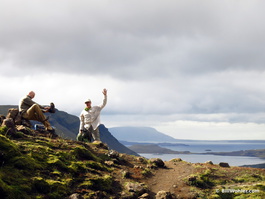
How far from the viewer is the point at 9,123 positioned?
672 inches

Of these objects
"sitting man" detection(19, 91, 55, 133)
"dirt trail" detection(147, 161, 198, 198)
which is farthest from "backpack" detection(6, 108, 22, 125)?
"dirt trail" detection(147, 161, 198, 198)

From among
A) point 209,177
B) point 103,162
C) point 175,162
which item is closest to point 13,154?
point 103,162

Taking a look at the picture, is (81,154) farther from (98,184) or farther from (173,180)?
(173,180)

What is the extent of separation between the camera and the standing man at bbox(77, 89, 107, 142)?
2311cm

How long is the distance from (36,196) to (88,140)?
40.4 ft

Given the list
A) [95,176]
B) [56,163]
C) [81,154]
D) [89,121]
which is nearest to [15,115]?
[89,121]

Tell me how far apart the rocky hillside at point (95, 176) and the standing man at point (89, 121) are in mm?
2468

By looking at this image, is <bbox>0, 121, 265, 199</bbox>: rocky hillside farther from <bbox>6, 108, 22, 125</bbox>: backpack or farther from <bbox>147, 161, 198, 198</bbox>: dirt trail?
<bbox>6, 108, 22, 125</bbox>: backpack

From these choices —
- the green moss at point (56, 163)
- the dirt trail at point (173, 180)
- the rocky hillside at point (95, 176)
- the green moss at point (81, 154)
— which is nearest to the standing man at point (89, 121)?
the rocky hillside at point (95, 176)

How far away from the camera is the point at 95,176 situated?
14641 millimetres

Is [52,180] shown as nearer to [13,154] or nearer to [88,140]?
[13,154]

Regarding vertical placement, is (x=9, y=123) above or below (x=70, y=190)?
above

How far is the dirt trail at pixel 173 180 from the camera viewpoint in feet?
49.5

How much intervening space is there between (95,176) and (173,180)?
209 inches
